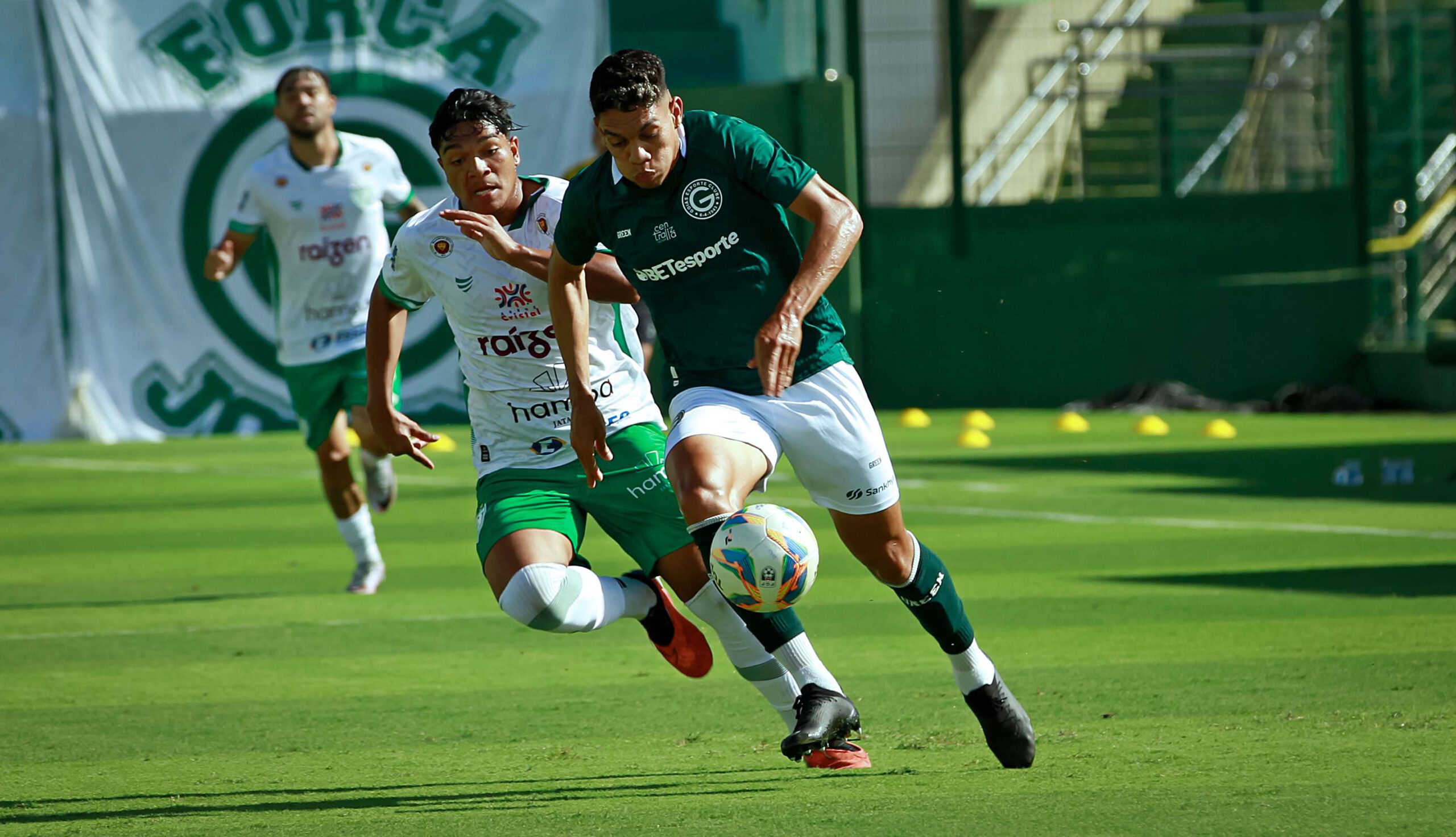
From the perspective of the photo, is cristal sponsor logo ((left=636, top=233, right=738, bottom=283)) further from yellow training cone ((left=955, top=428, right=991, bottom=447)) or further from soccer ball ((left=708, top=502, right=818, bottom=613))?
yellow training cone ((left=955, top=428, right=991, bottom=447))

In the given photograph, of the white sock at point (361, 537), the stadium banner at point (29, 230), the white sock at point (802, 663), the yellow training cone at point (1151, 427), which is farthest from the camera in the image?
the stadium banner at point (29, 230)

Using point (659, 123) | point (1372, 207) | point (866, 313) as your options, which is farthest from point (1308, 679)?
point (1372, 207)

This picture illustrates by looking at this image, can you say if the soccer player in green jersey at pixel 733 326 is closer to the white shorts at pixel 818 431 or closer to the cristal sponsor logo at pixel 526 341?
the white shorts at pixel 818 431

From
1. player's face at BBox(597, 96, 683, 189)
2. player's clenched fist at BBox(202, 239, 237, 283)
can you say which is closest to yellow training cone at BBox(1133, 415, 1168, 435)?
player's clenched fist at BBox(202, 239, 237, 283)

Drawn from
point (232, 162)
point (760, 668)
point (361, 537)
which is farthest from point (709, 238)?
point (232, 162)

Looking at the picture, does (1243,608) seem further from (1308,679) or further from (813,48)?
(813,48)

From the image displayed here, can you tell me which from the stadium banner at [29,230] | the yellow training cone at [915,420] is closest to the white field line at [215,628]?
the yellow training cone at [915,420]

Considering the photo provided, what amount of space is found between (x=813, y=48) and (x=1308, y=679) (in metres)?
16.2

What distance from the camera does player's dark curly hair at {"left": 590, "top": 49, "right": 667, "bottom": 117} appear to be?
5.00 meters

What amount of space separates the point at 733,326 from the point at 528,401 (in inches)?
36.4

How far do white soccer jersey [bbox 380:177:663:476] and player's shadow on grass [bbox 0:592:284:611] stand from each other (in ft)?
12.7

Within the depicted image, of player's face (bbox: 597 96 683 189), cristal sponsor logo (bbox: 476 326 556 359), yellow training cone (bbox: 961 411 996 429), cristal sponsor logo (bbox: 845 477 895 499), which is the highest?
player's face (bbox: 597 96 683 189)

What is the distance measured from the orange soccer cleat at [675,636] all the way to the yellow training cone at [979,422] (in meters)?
12.9

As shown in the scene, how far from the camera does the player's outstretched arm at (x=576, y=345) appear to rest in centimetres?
536
